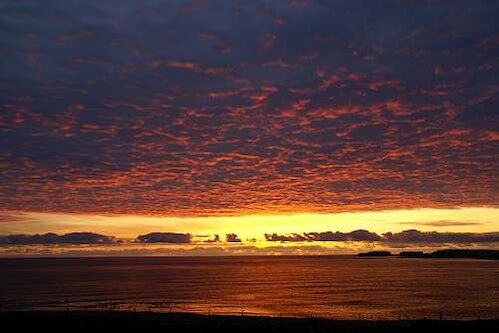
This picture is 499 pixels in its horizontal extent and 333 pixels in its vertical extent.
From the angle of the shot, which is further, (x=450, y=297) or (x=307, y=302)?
(x=450, y=297)

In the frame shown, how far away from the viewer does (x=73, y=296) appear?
394 ft

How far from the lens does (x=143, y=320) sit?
64625mm

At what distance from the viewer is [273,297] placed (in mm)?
123500

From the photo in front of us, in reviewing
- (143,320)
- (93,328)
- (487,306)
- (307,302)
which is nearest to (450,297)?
(487,306)

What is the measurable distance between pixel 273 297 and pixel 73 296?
159 ft

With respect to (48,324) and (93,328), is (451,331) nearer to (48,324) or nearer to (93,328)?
(93,328)

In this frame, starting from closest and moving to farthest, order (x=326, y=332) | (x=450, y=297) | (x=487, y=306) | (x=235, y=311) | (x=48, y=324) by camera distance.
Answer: (x=326, y=332), (x=48, y=324), (x=235, y=311), (x=487, y=306), (x=450, y=297)

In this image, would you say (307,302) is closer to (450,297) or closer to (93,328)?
(450,297)

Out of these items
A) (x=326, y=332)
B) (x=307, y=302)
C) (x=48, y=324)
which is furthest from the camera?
(x=307, y=302)

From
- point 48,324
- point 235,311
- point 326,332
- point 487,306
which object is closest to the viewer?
point 326,332

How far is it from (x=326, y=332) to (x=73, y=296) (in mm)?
83088

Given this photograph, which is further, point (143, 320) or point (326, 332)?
point (143, 320)

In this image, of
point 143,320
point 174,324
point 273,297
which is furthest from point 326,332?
point 273,297

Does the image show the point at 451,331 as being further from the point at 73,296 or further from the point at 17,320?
the point at 73,296
